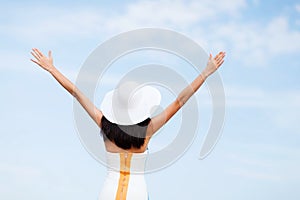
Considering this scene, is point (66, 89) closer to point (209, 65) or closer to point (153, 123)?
point (153, 123)

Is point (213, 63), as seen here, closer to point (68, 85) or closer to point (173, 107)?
point (173, 107)

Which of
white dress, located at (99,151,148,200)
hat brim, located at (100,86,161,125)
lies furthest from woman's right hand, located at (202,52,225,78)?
white dress, located at (99,151,148,200)

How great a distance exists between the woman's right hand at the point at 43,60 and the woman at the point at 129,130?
112 cm

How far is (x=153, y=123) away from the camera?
516 centimetres

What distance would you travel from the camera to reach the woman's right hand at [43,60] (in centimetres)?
579

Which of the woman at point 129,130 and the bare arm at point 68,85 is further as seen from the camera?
the bare arm at point 68,85

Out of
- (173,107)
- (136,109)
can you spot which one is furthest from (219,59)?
(136,109)

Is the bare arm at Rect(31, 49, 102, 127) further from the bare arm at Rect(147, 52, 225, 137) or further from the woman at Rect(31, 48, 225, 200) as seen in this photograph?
the bare arm at Rect(147, 52, 225, 137)

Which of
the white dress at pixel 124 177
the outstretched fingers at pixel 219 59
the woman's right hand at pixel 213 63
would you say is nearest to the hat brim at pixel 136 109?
the white dress at pixel 124 177

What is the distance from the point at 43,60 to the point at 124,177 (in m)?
2.15

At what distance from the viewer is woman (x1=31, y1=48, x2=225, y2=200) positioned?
5.06 metres

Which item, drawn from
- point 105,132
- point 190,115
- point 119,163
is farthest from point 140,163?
point 190,115

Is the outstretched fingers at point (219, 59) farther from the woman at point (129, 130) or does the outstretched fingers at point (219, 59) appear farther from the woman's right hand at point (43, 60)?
the woman's right hand at point (43, 60)

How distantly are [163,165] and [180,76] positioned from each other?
1591mm
